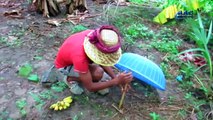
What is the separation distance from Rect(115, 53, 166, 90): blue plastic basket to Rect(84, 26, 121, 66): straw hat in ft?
0.87

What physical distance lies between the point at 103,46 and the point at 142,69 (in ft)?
1.69

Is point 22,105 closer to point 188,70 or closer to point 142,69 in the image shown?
point 142,69

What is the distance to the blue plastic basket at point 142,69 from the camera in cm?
230

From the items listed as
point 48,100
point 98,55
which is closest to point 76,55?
point 98,55

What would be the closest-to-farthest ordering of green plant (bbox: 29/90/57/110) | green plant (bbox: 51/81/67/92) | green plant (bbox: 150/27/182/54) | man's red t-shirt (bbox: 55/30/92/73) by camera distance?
1. man's red t-shirt (bbox: 55/30/92/73)
2. green plant (bbox: 29/90/57/110)
3. green plant (bbox: 51/81/67/92)
4. green plant (bbox: 150/27/182/54)

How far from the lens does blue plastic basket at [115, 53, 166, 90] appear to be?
7.54 feet

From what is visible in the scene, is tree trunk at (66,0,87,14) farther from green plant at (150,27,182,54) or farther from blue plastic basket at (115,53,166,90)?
blue plastic basket at (115,53,166,90)

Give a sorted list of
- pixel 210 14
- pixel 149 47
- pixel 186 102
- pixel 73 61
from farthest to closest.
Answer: pixel 210 14 → pixel 149 47 → pixel 186 102 → pixel 73 61

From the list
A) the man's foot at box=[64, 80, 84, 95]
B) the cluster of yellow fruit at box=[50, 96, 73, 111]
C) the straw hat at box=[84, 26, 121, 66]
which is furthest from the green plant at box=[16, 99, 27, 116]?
the straw hat at box=[84, 26, 121, 66]

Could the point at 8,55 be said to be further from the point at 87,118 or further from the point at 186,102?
the point at 186,102

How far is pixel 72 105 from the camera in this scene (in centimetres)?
238

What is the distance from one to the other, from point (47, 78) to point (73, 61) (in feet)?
1.73

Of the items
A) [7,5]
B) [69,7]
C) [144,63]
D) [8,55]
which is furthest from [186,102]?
[7,5]

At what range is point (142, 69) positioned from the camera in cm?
237
